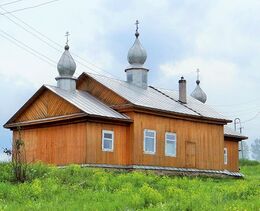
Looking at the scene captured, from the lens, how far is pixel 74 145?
2723 cm

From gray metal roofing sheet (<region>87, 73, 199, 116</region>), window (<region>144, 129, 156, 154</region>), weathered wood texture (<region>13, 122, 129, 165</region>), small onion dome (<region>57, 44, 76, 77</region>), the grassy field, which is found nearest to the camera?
the grassy field

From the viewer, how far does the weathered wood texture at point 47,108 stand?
93.3ft

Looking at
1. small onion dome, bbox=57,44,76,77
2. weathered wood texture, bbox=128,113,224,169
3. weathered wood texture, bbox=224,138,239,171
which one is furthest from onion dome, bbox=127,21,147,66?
weathered wood texture, bbox=224,138,239,171

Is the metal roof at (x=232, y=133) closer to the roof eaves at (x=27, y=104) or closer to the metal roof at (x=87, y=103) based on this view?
the metal roof at (x=87, y=103)

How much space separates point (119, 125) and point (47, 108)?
14.3 feet

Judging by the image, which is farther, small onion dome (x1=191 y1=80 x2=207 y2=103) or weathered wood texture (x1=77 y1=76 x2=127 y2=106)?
small onion dome (x1=191 y1=80 x2=207 y2=103)

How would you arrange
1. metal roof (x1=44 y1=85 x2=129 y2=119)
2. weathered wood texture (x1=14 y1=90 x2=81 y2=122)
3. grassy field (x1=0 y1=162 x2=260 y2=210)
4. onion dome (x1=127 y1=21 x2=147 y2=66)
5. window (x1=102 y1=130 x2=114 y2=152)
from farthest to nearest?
onion dome (x1=127 y1=21 x2=147 y2=66), weathered wood texture (x1=14 y1=90 x2=81 y2=122), window (x1=102 y1=130 x2=114 y2=152), metal roof (x1=44 y1=85 x2=129 y2=119), grassy field (x1=0 y1=162 x2=260 y2=210)

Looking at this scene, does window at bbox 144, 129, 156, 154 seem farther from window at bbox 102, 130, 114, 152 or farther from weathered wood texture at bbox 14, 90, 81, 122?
weathered wood texture at bbox 14, 90, 81, 122

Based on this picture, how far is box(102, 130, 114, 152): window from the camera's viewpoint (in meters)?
27.4

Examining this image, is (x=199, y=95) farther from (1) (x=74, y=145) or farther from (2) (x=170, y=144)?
(1) (x=74, y=145)

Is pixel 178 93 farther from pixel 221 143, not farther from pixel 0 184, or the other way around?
pixel 0 184

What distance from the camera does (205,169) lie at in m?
32.0

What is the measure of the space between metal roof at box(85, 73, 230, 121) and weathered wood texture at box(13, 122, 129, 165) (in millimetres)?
2142

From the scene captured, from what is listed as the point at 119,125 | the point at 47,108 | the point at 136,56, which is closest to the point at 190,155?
the point at 119,125
